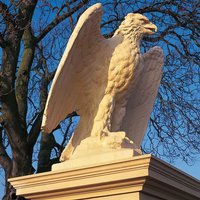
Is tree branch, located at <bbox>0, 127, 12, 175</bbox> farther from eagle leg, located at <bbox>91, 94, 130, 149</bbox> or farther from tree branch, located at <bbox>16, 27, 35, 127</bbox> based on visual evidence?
eagle leg, located at <bbox>91, 94, 130, 149</bbox>

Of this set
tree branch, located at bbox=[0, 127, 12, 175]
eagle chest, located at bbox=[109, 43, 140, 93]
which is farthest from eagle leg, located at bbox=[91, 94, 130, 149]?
tree branch, located at bbox=[0, 127, 12, 175]

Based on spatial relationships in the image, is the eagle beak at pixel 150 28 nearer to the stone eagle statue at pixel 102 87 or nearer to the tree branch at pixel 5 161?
the stone eagle statue at pixel 102 87

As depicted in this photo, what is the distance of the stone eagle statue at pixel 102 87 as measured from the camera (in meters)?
2.93

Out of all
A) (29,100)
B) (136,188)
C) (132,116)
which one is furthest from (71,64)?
(29,100)

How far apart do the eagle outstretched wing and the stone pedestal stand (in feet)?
1.35

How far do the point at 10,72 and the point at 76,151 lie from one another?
450 cm

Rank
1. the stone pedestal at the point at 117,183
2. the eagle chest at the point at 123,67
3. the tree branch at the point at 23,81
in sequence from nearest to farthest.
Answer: the stone pedestal at the point at 117,183, the eagle chest at the point at 123,67, the tree branch at the point at 23,81

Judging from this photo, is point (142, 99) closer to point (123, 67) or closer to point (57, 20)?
point (123, 67)

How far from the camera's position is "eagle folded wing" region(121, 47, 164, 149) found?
3.43 meters

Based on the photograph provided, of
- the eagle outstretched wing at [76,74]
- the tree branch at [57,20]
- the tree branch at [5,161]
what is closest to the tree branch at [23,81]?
the tree branch at [57,20]

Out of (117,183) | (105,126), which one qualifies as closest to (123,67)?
(105,126)

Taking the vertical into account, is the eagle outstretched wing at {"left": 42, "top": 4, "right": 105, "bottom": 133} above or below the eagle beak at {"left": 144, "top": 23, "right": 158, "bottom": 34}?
below

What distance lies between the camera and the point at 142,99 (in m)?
3.49

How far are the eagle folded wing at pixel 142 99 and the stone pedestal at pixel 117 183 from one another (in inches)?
30.6
